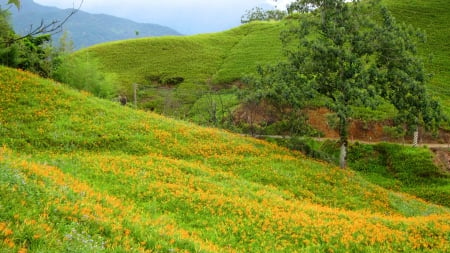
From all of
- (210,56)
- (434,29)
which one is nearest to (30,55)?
(210,56)

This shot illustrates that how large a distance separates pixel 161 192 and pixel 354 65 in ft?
54.4

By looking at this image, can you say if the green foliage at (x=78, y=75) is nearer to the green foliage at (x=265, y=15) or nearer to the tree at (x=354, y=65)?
the tree at (x=354, y=65)

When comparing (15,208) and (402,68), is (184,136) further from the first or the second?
(15,208)

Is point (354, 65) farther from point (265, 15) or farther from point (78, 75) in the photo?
point (265, 15)

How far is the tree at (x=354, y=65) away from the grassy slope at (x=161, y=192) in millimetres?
4617

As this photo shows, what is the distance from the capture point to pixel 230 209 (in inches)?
584

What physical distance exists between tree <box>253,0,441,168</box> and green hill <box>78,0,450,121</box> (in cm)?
2337

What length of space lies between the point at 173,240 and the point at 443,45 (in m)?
66.2

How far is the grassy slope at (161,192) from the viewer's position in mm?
8914

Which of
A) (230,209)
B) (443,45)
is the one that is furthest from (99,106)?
(443,45)

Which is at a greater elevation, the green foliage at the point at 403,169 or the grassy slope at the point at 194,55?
the grassy slope at the point at 194,55

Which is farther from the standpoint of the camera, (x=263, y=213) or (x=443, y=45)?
(x=443, y=45)

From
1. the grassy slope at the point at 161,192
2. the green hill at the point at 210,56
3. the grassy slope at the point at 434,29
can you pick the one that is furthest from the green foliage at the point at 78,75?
the grassy slope at the point at 434,29

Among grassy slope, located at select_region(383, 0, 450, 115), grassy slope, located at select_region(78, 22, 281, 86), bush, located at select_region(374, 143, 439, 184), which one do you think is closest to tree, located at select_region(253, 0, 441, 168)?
bush, located at select_region(374, 143, 439, 184)
